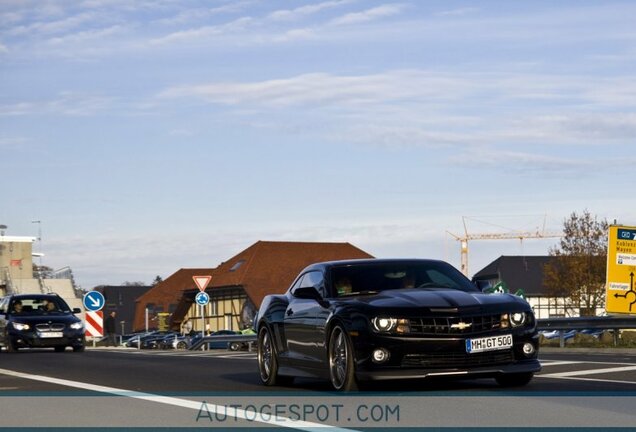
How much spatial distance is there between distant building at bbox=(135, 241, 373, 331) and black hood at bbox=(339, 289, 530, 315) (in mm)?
98416

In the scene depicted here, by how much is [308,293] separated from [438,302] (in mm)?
1751

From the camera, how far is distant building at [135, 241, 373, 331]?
114438mm

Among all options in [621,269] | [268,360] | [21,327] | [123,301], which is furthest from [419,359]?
[123,301]

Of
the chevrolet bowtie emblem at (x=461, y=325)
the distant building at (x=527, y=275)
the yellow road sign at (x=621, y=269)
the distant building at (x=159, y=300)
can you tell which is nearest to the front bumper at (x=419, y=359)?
the chevrolet bowtie emblem at (x=461, y=325)

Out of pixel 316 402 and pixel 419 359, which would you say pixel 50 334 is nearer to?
pixel 419 359

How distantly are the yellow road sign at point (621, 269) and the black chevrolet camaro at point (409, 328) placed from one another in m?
19.6

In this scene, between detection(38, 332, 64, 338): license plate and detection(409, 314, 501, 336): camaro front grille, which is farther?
detection(38, 332, 64, 338): license plate

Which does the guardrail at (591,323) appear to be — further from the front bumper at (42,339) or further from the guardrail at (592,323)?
the front bumper at (42,339)

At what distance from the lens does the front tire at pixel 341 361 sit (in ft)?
43.3

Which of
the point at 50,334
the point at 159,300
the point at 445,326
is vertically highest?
the point at 159,300

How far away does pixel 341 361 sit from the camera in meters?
13.5

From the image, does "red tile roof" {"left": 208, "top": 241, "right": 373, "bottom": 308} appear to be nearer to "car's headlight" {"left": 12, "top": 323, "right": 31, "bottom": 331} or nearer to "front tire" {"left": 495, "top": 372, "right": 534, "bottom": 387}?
"car's headlight" {"left": 12, "top": 323, "right": 31, "bottom": 331}

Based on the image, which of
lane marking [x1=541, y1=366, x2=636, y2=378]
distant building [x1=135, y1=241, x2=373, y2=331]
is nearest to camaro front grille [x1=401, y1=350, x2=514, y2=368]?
lane marking [x1=541, y1=366, x2=636, y2=378]

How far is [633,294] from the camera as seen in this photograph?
33312 millimetres
